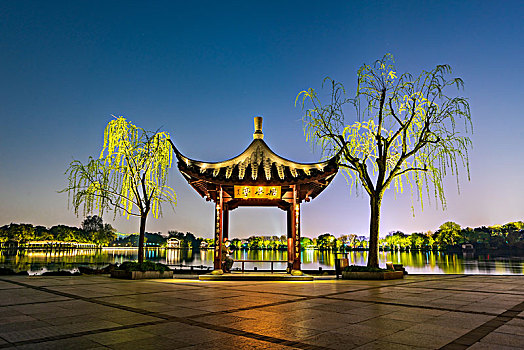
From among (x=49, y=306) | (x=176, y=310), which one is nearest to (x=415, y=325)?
(x=176, y=310)

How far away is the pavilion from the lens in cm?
1479

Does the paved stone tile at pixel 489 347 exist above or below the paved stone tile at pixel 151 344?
below

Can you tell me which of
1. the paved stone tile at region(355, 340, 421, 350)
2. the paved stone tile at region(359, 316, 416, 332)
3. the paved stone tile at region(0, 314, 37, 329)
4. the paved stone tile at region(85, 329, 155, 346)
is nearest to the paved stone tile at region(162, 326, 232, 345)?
the paved stone tile at region(85, 329, 155, 346)

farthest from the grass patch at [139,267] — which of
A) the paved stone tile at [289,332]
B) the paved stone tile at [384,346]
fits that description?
the paved stone tile at [384,346]

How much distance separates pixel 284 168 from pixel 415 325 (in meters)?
10.7

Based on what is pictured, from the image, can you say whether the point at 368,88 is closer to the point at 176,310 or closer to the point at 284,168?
the point at 284,168

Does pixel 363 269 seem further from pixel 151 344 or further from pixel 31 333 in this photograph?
pixel 31 333

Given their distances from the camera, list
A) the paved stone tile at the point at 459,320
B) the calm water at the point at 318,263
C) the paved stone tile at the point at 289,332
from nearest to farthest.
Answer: the paved stone tile at the point at 289,332 < the paved stone tile at the point at 459,320 < the calm water at the point at 318,263

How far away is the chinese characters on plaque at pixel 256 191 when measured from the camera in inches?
601

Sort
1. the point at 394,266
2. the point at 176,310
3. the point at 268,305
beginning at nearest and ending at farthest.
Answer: the point at 176,310 → the point at 268,305 → the point at 394,266

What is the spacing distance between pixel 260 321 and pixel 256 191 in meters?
9.80

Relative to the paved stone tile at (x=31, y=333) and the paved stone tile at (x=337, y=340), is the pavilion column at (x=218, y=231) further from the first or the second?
the paved stone tile at (x=337, y=340)

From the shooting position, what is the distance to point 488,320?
18.6ft

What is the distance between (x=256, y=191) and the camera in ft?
50.2
